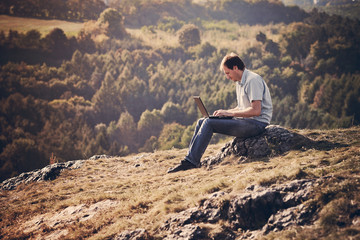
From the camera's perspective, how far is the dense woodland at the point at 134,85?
56.6 metres

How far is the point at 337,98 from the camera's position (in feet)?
189

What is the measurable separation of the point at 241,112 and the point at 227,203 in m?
2.38

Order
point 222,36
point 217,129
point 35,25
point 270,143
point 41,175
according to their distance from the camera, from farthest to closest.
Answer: point 222,36 → point 35,25 → point 41,175 → point 270,143 → point 217,129

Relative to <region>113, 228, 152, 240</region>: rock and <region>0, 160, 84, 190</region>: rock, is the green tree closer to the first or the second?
<region>0, 160, 84, 190</region>: rock

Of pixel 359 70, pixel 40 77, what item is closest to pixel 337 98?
pixel 359 70

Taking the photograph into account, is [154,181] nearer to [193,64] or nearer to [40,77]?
[40,77]

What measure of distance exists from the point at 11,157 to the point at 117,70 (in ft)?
143

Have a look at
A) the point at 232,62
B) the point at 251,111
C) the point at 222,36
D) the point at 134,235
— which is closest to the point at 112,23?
the point at 222,36

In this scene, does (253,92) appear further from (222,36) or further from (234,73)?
(222,36)

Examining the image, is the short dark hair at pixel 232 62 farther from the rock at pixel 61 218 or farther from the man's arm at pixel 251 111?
the rock at pixel 61 218

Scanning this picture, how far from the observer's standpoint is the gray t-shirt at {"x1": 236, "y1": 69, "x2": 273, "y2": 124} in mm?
7004

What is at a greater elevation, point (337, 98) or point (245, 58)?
point (245, 58)

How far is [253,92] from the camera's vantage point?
6.99m

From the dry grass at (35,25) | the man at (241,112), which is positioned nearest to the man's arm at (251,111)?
the man at (241,112)
